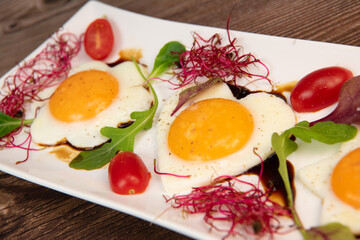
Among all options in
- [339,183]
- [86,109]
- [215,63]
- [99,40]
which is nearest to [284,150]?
[339,183]

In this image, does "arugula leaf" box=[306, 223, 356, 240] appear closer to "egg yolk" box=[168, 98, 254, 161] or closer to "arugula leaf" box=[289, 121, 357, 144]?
"arugula leaf" box=[289, 121, 357, 144]

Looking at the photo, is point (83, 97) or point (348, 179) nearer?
point (348, 179)

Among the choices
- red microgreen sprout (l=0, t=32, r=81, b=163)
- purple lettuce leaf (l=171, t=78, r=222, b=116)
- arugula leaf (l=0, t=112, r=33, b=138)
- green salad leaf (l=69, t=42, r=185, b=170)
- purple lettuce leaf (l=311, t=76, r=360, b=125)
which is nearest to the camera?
purple lettuce leaf (l=311, t=76, r=360, b=125)

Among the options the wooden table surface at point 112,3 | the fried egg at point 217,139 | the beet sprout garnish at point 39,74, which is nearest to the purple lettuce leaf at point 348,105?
the fried egg at point 217,139

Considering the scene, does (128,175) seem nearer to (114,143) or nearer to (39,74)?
(114,143)

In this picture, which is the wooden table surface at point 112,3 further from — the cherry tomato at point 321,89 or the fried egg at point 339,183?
the fried egg at point 339,183

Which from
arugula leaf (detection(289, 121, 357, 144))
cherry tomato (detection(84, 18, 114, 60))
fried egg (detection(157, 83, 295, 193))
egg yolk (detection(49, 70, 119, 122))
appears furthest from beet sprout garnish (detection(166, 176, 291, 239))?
cherry tomato (detection(84, 18, 114, 60))
